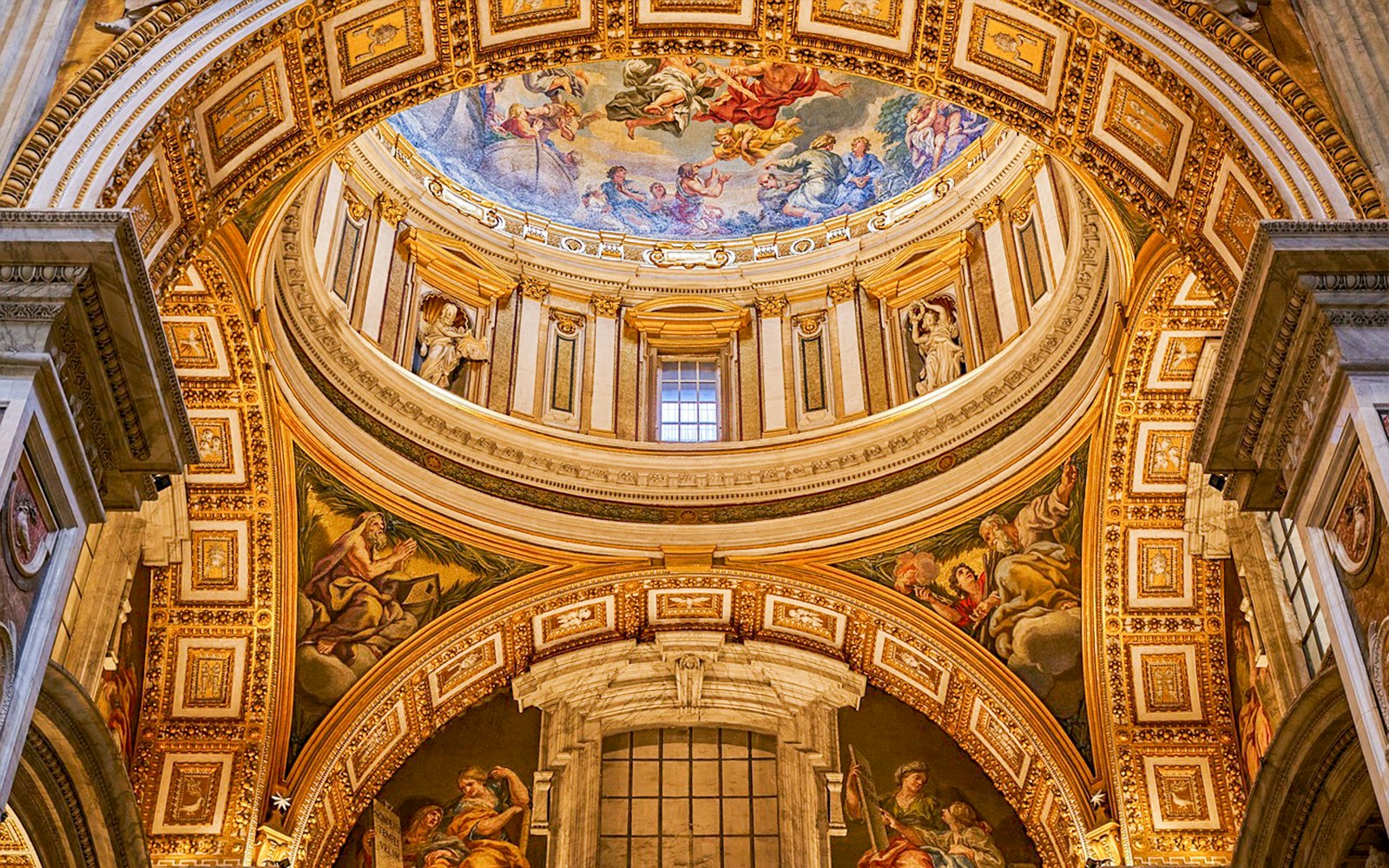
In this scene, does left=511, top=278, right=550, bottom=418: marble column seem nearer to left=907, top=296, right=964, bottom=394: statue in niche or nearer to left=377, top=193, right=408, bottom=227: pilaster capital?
left=377, top=193, right=408, bottom=227: pilaster capital

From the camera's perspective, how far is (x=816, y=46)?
12.9 meters

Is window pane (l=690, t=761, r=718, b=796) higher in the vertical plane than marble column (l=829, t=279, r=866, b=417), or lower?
lower

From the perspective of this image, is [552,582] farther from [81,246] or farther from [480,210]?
[81,246]

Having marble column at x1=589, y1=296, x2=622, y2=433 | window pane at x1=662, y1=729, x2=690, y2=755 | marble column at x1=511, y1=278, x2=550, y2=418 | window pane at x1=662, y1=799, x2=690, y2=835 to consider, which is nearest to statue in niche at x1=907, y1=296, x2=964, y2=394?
Answer: marble column at x1=589, y1=296, x2=622, y2=433

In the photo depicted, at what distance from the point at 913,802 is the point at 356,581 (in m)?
6.76

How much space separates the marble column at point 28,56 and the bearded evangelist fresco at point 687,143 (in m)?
9.84

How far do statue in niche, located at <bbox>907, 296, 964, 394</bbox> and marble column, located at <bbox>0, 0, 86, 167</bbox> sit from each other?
36.1 feet

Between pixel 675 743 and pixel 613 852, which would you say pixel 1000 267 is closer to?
pixel 675 743

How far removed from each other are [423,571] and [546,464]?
1.85 meters

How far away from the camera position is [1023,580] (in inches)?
704

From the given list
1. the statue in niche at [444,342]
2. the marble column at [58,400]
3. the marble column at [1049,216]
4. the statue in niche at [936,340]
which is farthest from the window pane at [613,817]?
the marble column at [58,400]

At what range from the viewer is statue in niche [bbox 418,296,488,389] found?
19094mm

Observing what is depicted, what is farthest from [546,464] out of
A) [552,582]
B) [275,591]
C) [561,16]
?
[561,16]

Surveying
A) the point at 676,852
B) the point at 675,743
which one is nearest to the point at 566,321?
the point at 675,743
